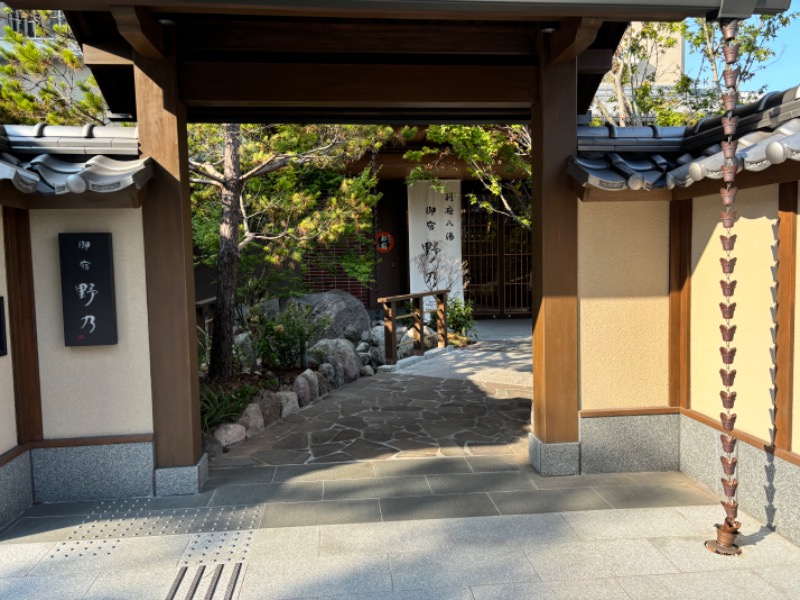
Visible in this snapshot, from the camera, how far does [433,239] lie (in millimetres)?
15766

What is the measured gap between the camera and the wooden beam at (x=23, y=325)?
4.79 meters

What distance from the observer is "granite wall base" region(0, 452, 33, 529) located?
459cm

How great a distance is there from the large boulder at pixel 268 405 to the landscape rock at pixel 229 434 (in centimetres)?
55

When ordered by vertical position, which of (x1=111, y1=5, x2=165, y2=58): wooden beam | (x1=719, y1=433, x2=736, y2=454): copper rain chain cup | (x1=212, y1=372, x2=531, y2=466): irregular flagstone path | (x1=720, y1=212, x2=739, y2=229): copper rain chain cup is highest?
(x1=111, y1=5, x2=165, y2=58): wooden beam

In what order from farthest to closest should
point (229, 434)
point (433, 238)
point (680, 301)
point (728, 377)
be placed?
1. point (433, 238)
2. point (229, 434)
3. point (680, 301)
4. point (728, 377)

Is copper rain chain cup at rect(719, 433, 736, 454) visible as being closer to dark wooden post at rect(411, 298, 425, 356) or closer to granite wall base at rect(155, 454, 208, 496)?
granite wall base at rect(155, 454, 208, 496)

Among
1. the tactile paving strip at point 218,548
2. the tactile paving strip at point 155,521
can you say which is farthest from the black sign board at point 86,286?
the tactile paving strip at point 218,548

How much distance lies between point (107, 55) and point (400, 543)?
4.65 metres

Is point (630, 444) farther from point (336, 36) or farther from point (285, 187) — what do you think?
point (285, 187)

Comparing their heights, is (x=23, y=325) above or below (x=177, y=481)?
above

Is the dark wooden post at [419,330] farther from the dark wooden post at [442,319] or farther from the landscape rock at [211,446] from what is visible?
the landscape rock at [211,446]

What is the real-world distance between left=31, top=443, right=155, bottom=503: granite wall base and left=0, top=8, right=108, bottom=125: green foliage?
4.20m

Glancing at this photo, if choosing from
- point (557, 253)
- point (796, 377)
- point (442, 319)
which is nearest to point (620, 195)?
point (557, 253)

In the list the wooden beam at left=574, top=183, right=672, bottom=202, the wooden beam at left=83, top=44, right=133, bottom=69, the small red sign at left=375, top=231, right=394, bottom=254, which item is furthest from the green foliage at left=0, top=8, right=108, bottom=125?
the small red sign at left=375, top=231, right=394, bottom=254
